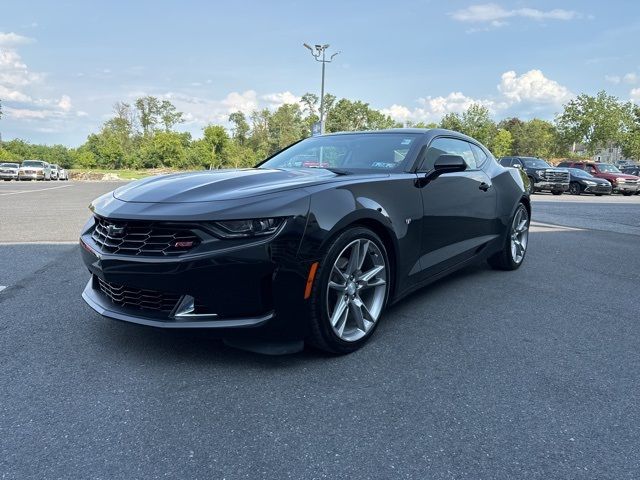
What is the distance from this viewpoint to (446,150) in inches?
159

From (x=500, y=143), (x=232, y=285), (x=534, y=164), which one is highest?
(x=500, y=143)

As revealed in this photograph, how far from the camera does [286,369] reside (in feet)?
8.66

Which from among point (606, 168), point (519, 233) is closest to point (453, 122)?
point (606, 168)

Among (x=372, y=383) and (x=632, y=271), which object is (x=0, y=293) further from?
(x=632, y=271)

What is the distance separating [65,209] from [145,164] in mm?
47961

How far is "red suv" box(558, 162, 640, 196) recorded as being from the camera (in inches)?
906

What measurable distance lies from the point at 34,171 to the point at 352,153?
1392 inches

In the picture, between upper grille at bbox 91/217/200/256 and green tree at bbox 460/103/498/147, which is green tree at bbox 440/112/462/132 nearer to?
green tree at bbox 460/103/498/147

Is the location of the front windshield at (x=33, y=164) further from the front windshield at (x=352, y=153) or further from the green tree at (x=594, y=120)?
the green tree at (x=594, y=120)

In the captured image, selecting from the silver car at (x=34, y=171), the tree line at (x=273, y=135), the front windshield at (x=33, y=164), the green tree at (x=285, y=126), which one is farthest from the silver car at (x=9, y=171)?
the green tree at (x=285, y=126)

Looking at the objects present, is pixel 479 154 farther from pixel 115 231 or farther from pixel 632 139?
pixel 632 139

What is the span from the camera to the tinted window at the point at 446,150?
366 cm

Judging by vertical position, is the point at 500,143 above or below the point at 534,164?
above

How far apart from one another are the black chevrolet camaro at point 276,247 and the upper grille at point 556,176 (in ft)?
64.9
